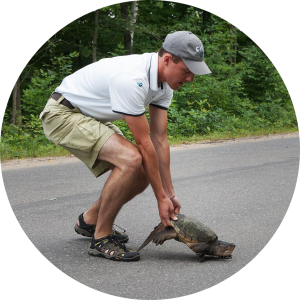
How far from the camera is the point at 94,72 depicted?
3436 millimetres

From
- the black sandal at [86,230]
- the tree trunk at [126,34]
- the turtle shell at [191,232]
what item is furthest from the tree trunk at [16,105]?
the turtle shell at [191,232]

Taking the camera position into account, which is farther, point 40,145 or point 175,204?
point 40,145

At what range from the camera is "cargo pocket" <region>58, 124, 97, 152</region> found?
3451 mm

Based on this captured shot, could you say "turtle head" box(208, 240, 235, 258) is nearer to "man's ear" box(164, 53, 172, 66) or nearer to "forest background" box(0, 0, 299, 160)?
"man's ear" box(164, 53, 172, 66)

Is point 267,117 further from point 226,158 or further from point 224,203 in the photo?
point 224,203

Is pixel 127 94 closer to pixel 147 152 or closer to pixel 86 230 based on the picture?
pixel 147 152

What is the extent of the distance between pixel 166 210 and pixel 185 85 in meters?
13.1

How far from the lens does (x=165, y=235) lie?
3.54m

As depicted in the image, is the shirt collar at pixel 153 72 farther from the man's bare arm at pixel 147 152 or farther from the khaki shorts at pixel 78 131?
the khaki shorts at pixel 78 131

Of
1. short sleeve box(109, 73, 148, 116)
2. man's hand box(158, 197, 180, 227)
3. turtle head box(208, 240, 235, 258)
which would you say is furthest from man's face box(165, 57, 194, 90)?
turtle head box(208, 240, 235, 258)

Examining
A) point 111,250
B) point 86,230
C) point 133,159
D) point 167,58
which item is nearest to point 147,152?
point 133,159

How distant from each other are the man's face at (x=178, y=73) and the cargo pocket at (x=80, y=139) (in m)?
0.73

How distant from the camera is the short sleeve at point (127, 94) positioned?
3.15m

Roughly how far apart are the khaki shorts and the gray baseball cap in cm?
79
